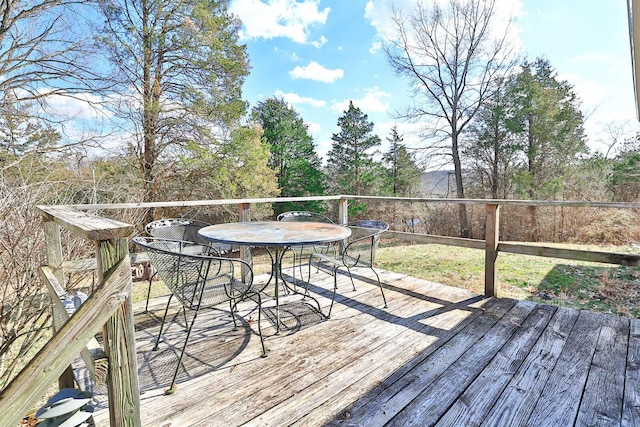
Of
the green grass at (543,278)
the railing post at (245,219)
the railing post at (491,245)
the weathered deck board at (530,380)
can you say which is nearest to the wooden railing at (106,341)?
the weathered deck board at (530,380)

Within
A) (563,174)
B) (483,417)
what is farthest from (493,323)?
(563,174)

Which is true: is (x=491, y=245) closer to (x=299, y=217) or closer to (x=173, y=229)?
(x=299, y=217)

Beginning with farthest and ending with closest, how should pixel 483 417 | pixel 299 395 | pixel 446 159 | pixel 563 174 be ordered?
1. pixel 446 159
2. pixel 563 174
3. pixel 299 395
4. pixel 483 417

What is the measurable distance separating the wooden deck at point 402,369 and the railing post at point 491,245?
254 millimetres

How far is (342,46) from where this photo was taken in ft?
37.9

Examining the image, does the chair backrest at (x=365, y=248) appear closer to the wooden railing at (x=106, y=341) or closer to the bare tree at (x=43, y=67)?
the wooden railing at (x=106, y=341)

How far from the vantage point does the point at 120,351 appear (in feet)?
3.64

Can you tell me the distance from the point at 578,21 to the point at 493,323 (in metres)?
9.44

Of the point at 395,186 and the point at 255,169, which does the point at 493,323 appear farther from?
the point at 395,186

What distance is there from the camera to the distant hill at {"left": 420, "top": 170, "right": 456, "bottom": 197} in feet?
38.2

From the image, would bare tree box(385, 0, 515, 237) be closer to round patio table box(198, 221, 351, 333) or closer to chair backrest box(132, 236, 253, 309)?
round patio table box(198, 221, 351, 333)

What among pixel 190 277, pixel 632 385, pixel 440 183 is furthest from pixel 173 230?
pixel 440 183

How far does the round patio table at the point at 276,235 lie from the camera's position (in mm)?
2188

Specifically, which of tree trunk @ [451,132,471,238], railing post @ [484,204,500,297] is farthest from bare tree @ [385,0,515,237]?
railing post @ [484,204,500,297]
